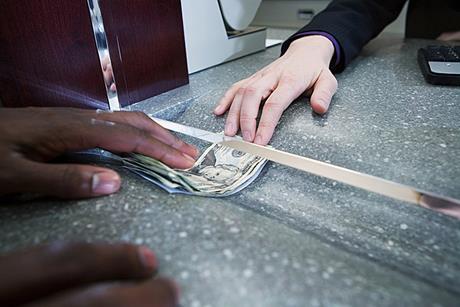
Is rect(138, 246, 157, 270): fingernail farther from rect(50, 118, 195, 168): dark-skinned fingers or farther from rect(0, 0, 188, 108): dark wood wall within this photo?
rect(0, 0, 188, 108): dark wood wall

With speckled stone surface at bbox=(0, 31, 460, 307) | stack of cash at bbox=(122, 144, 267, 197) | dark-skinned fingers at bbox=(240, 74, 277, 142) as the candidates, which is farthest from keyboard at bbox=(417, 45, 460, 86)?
stack of cash at bbox=(122, 144, 267, 197)

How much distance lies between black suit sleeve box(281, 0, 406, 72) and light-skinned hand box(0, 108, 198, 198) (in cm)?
46

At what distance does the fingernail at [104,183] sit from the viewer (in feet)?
1.03

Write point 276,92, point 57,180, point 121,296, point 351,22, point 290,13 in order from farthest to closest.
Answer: point 290,13
point 351,22
point 276,92
point 57,180
point 121,296

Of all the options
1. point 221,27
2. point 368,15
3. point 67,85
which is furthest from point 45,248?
point 368,15

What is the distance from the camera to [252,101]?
0.49 metres

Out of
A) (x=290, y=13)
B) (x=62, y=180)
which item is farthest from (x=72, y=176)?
(x=290, y=13)

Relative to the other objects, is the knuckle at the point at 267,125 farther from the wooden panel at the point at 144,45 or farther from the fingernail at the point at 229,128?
the wooden panel at the point at 144,45

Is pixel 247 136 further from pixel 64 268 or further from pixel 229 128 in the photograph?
pixel 64 268

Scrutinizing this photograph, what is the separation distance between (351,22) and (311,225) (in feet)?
2.03

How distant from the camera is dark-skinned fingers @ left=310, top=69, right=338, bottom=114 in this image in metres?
0.49

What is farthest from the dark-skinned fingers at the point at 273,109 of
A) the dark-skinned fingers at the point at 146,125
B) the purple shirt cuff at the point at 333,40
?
the purple shirt cuff at the point at 333,40

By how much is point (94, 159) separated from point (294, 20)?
1603mm

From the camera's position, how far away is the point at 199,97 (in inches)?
24.0
